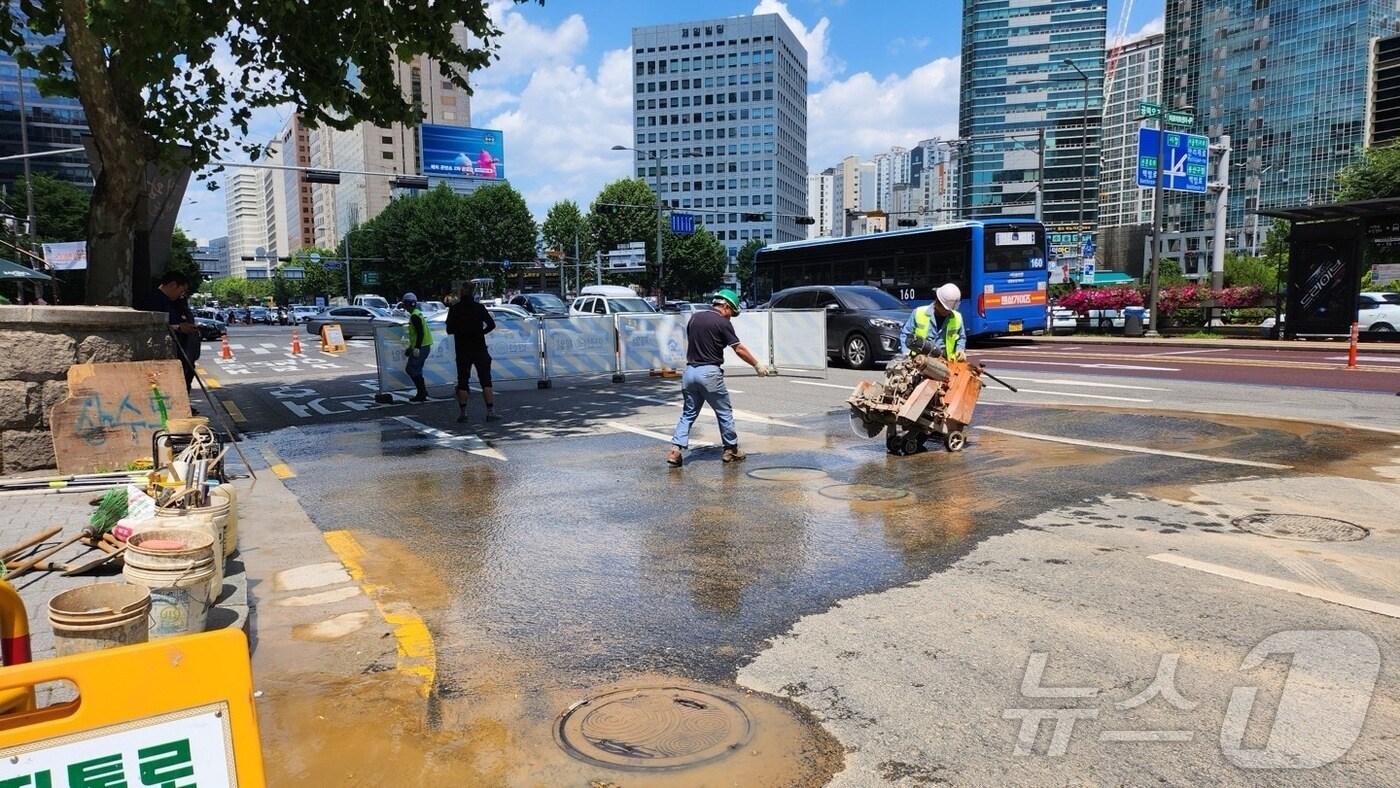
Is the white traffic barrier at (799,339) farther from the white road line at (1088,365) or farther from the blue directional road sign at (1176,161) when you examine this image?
the blue directional road sign at (1176,161)

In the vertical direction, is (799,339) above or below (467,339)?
below

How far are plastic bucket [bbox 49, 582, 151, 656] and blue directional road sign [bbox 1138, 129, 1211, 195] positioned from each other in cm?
3164

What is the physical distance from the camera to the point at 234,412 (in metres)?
13.6

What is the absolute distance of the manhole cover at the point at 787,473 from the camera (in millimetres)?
7734

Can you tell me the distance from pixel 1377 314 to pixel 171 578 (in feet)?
105

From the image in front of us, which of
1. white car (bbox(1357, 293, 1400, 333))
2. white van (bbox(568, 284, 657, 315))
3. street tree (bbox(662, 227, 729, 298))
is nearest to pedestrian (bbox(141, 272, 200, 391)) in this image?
white van (bbox(568, 284, 657, 315))

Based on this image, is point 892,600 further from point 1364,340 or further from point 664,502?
point 1364,340

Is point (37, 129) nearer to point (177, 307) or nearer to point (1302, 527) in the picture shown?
point (177, 307)

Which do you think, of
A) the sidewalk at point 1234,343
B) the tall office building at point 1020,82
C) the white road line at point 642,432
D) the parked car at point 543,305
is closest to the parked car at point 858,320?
the white road line at point 642,432

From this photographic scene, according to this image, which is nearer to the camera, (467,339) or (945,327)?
(945,327)

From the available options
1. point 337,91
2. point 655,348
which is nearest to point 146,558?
point 337,91

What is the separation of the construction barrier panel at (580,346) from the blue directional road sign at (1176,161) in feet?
69.6

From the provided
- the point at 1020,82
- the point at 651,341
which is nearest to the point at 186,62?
the point at 651,341

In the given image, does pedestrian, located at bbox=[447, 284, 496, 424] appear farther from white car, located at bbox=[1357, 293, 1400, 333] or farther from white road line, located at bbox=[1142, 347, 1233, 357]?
white car, located at bbox=[1357, 293, 1400, 333]
